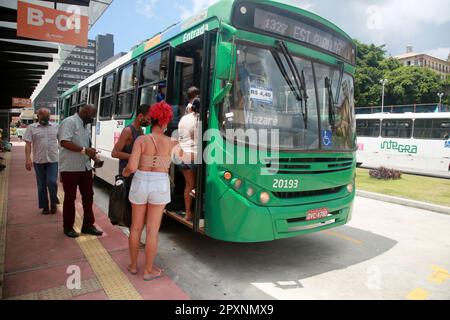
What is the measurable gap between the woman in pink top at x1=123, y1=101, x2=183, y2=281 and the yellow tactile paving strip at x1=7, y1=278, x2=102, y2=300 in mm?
560

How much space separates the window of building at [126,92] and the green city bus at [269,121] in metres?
1.61

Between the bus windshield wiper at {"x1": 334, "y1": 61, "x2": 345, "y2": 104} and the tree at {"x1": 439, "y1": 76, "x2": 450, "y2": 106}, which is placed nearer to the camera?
the bus windshield wiper at {"x1": 334, "y1": 61, "x2": 345, "y2": 104}

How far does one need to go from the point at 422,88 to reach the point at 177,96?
46708 mm

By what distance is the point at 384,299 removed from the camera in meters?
3.48

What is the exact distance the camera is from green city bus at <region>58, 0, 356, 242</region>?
3762mm

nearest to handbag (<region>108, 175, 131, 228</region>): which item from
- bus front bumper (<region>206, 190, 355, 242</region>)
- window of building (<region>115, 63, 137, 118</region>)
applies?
bus front bumper (<region>206, 190, 355, 242</region>)

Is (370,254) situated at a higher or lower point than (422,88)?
lower

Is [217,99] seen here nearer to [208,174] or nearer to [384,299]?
[208,174]

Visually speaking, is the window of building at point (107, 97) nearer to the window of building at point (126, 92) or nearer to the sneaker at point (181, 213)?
the window of building at point (126, 92)

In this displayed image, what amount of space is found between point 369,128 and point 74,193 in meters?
16.9

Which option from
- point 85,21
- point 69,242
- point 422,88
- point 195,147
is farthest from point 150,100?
point 422,88

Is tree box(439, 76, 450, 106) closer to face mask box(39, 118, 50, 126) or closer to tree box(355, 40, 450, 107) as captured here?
tree box(355, 40, 450, 107)

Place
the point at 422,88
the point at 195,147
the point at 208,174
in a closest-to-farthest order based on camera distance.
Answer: the point at 208,174
the point at 195,147
the point at 422,88

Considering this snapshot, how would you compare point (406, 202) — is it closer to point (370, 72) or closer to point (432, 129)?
point (432, 129)
